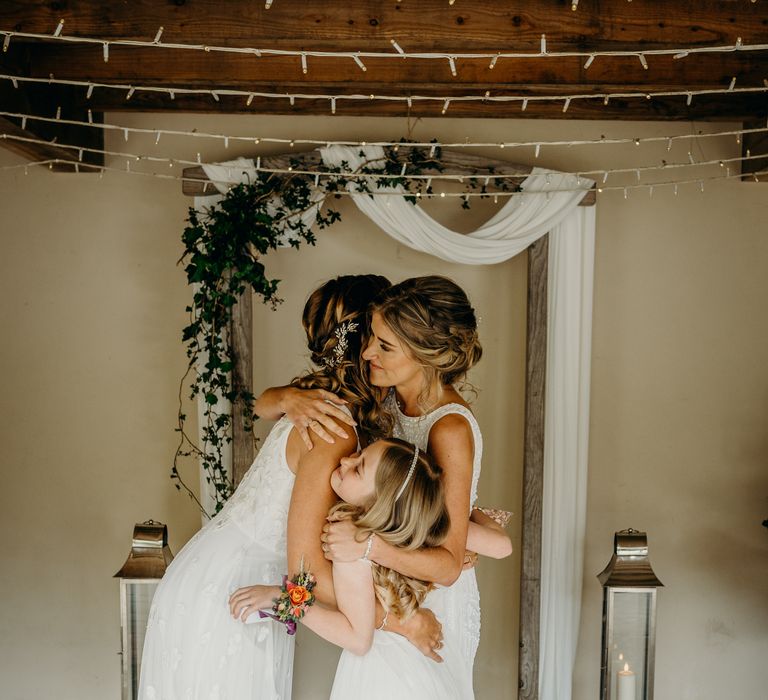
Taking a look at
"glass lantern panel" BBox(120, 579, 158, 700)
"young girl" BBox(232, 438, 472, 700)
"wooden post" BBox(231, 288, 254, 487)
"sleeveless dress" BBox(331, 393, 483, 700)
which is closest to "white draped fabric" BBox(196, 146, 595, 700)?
"wooden post" BBox(231, 288, 254, 487)

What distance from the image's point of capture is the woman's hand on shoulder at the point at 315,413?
2016mm

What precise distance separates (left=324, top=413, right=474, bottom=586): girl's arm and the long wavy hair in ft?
0.71

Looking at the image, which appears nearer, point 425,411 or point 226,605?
point 226,605

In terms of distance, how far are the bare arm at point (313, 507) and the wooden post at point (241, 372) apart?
4.67 feet

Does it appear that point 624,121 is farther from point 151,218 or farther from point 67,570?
point 67,570

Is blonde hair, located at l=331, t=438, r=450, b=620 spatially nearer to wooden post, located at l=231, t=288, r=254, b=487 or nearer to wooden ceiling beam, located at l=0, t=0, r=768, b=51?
wooden ceiling beam, located at l=0, t=0, r=768, b=51

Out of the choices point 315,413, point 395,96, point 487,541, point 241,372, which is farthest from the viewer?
point 241,372

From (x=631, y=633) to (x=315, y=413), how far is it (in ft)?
5.42

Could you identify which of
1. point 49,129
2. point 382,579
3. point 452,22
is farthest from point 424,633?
point 49,129

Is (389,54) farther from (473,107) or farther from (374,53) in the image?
(473,107)

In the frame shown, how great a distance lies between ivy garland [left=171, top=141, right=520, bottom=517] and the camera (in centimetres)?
322

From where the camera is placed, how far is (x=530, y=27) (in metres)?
2.46

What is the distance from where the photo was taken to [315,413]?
207 centimetres

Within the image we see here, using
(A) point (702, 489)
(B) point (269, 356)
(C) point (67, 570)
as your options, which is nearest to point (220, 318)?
(B) point (269, 356)
